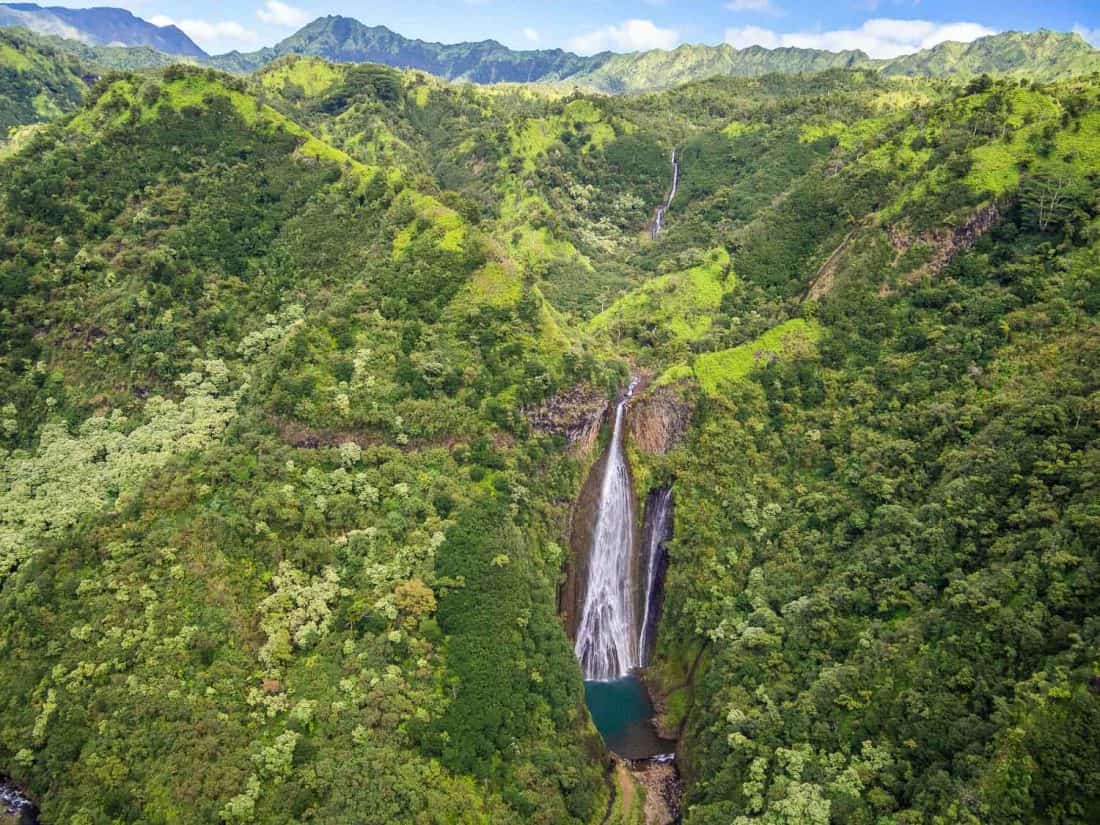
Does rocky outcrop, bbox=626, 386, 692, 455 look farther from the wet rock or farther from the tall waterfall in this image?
the wet rock

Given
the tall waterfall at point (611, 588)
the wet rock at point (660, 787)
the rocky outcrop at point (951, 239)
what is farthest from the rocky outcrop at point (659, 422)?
the wet rock at point (660, 787)

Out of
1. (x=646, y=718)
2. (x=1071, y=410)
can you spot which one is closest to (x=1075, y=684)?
(x=1071, y=410)

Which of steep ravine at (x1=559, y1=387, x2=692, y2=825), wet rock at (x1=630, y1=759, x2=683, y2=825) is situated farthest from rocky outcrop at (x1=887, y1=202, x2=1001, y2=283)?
wet rock at (x1=630, y1=759, x2=683, y2=825)

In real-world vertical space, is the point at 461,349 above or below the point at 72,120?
below

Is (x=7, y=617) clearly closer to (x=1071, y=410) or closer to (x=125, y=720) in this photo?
(x=125, y=720)

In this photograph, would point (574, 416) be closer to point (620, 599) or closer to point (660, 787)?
point (620, 599)

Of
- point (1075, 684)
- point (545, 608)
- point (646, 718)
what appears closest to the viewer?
point (1075, 684)

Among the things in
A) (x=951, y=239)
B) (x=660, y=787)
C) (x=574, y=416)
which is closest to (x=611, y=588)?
(x=574, y=416)
